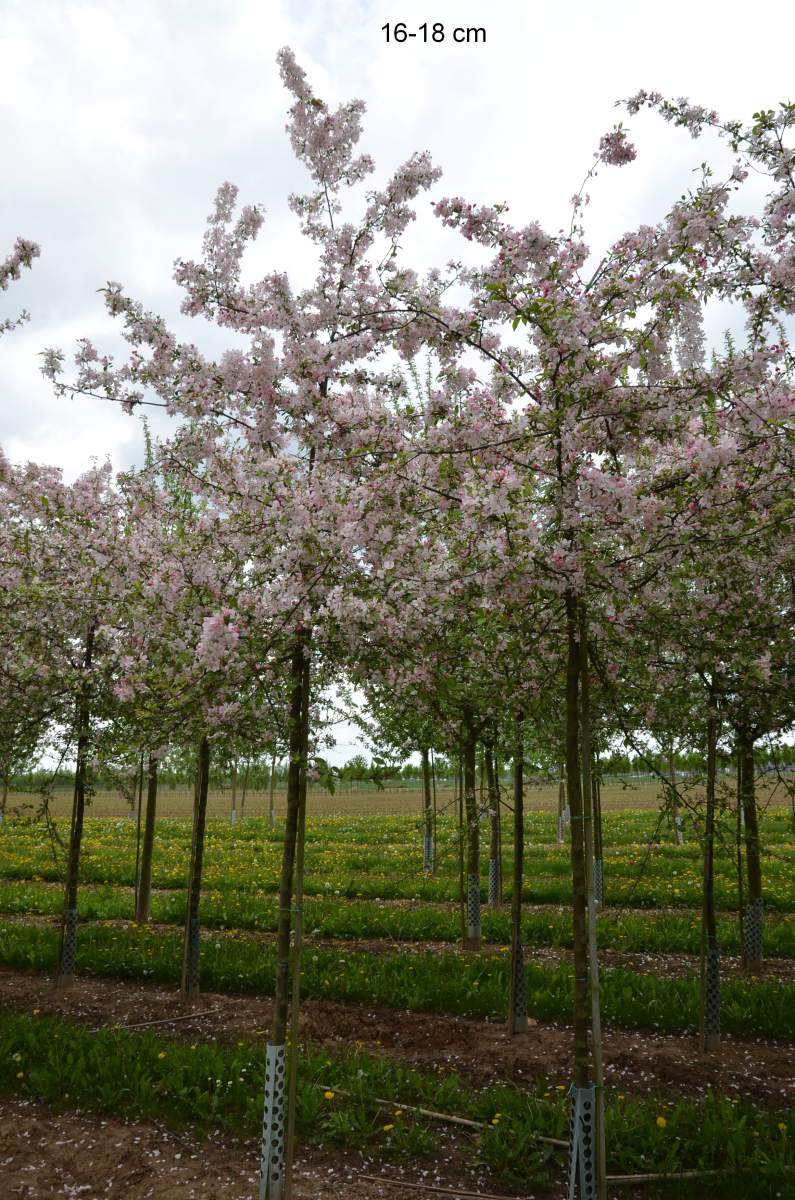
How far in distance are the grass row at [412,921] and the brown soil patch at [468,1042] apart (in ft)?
5.73

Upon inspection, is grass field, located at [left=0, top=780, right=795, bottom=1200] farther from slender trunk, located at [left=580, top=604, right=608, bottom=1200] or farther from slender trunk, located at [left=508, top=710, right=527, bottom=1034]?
slender trunk, located at [left=580, top=604, right=608, bottom=1200]

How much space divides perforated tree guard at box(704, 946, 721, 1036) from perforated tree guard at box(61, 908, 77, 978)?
6.51 meters

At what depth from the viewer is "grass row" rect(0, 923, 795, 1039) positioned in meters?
7.35

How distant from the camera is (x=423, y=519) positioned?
15.7 feet

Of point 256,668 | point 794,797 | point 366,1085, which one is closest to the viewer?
point 256,668

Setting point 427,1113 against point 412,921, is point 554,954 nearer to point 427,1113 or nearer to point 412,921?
point 412,921

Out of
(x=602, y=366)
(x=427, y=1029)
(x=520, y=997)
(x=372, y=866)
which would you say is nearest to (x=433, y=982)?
(x=427, y=1029)

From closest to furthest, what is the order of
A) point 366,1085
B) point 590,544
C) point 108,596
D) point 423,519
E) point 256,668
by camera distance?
point 590,544 < point 256,668 < point 423,519 < point 366,1085 < point 108,596

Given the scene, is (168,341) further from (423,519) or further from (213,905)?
(213,905)

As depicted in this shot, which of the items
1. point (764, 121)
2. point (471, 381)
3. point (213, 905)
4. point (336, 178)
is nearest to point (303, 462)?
point (471, 381)

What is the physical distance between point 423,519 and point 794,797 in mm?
4091

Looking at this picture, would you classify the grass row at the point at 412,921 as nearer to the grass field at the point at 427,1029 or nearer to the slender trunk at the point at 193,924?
the grass field at the point at 427,1029

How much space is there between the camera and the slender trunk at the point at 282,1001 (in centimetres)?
431

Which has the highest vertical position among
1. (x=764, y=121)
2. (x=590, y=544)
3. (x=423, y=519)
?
(x=764, y=121)
